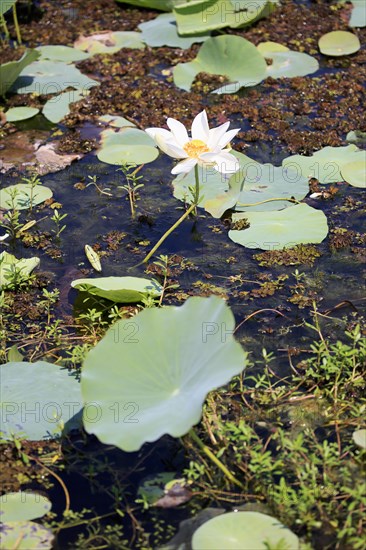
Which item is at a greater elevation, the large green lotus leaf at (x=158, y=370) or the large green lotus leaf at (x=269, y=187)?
the large green lotus leaf at (x=158, y=370)

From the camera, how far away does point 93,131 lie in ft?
16.2

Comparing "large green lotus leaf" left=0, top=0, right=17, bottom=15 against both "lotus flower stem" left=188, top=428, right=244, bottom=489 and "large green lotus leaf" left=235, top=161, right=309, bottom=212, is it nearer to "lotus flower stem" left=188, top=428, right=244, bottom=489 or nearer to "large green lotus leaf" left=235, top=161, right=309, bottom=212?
"large green lotus leaf" left=235, top=161, right=309, bottom=212

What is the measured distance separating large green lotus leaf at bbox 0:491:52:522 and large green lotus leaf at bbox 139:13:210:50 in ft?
13.1

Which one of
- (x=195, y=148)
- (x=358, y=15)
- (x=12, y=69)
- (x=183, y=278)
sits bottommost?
(x=183, y=278)

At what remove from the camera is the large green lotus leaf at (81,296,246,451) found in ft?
7.88

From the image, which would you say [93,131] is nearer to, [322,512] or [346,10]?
[346,10]

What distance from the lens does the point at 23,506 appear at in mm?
2619

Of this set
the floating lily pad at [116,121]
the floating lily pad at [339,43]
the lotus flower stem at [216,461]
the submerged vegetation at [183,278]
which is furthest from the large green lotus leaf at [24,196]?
the floating lily pad at [339,43]

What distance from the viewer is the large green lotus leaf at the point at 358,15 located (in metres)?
5.93

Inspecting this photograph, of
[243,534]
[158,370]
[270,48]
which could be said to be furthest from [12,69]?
[243,534]

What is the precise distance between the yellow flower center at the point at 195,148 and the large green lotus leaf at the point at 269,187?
665 millimetres

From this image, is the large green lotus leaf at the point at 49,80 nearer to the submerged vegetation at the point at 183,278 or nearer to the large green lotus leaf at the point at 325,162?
the submerged vegetation at the point at 183,278

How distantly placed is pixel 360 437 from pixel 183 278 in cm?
132

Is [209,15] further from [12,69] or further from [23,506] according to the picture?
[23,506]
